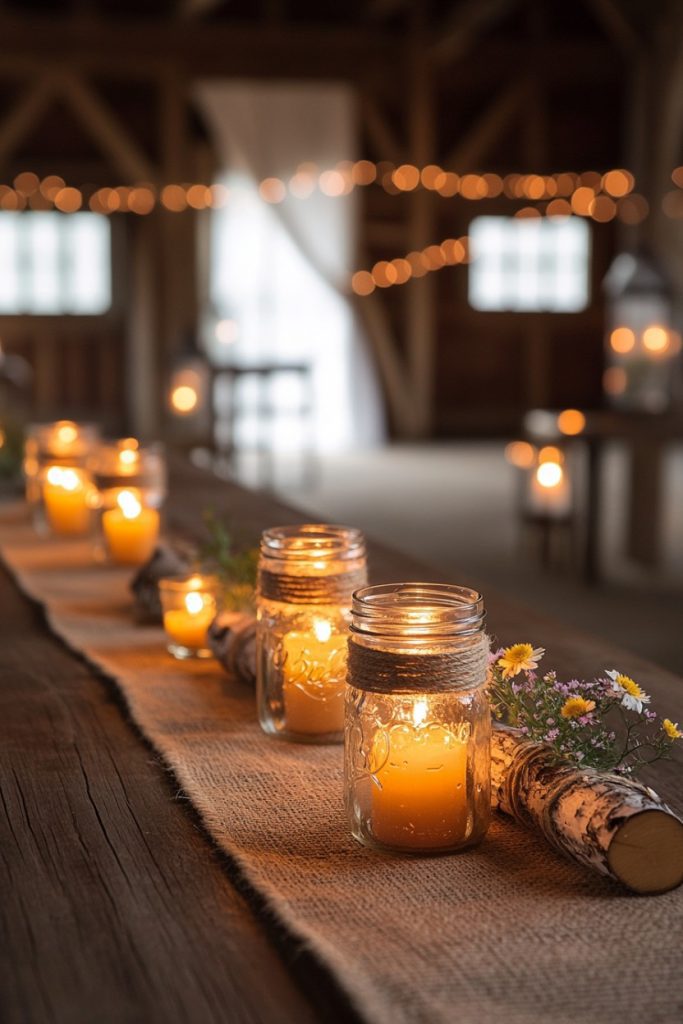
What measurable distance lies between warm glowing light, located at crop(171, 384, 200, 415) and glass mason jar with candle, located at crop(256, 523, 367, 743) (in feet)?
24.3

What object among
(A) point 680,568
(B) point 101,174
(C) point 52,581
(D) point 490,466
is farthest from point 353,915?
(B) point 101,174

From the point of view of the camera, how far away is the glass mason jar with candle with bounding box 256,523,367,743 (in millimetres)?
1156

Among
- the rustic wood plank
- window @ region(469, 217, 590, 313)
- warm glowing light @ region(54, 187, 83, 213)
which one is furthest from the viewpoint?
window @ region(469, 217, 590, 313)

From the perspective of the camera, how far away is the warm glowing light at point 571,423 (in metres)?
5.38

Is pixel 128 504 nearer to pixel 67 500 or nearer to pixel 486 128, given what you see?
pixel 67 500

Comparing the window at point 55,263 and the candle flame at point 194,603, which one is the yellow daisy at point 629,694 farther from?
the window at point 55,263

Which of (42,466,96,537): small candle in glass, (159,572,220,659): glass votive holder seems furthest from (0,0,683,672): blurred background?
(159,572,220,659): glass votive holder

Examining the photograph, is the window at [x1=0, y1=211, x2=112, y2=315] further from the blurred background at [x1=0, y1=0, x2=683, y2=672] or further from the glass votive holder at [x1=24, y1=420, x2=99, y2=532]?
the glass votive holder at [x1=24, y1=420, x2=99, y2=532]

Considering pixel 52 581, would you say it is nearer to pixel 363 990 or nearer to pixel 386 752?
pixel 386 752

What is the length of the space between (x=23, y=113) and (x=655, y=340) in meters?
4.87

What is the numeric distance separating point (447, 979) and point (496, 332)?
977cm

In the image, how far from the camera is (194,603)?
4.69 feet

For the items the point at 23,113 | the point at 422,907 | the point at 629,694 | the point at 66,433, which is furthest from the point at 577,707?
the point at 23,113

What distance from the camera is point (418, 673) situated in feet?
3.06
